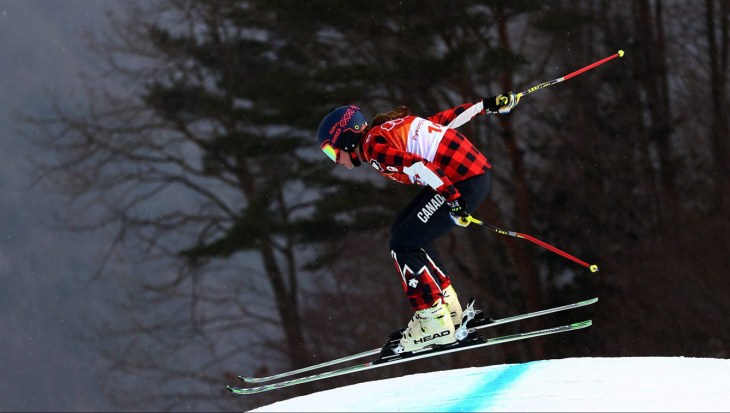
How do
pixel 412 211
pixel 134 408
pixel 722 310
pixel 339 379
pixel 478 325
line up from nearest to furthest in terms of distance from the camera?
pixel 412 211 < pixel 478 325 < pixel 722 310 < pixel 339 379 < pixel 134 408

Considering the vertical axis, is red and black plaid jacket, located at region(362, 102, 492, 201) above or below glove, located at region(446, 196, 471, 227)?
above

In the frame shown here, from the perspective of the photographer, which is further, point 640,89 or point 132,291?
point 132,291

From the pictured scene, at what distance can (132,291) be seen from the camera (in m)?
17.7

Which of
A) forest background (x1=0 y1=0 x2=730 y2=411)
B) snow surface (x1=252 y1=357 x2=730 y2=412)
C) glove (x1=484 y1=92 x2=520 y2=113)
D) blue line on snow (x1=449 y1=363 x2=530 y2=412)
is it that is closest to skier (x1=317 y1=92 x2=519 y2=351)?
glove (x1=484 y1=92 x2=520 y2=113)

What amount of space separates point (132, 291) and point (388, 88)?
23.9ft

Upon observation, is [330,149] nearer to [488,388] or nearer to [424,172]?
[424,172]

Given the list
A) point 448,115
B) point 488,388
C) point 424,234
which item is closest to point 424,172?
point 424,234

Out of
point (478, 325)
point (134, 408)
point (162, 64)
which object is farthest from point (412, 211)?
point (134, 408)

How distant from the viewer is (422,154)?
578 centimetres

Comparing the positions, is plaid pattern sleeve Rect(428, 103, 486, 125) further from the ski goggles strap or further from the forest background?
the forest background

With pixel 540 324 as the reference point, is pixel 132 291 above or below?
above

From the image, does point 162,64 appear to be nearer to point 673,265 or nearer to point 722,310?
point 673,265

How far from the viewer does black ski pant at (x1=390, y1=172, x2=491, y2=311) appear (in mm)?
5941

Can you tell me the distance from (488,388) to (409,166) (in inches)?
63.6
